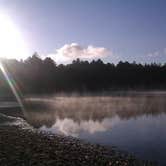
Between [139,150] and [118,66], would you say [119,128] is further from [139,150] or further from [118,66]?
[118,66]

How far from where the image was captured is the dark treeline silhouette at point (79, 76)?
128600 millimetres

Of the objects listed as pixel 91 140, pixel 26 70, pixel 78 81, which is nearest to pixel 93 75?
pixel 78 81

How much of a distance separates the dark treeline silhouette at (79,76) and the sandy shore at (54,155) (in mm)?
91754

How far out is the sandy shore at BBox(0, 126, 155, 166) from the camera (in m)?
17.0

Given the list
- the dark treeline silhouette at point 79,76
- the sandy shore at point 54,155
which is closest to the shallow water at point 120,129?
the sandy shore at point 54,155

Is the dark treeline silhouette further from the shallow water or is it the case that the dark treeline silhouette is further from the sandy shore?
the sandy shore

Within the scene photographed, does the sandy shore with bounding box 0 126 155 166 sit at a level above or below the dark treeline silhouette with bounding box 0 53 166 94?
below

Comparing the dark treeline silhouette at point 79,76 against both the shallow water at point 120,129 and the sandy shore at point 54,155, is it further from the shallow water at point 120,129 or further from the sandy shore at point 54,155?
the sandy shore at point 54,155

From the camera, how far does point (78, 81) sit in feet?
495

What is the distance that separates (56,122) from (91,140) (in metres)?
12.6

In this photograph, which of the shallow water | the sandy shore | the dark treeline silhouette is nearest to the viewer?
the sandy shore

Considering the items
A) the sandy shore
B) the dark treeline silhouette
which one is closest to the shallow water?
the sandy shore

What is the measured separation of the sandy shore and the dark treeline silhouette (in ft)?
301

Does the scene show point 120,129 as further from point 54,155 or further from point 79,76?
point 79,76
